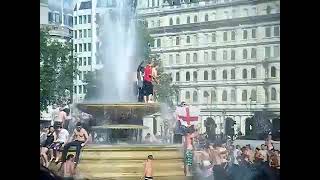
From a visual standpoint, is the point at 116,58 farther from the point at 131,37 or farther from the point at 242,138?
the point at 242,138

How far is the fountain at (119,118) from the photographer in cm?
523

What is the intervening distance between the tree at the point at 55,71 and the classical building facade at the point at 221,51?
717 mm

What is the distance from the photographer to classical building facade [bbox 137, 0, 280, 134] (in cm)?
515

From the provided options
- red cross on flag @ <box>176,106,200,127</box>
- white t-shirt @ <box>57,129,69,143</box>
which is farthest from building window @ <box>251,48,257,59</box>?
white t-shirt @ <box>57,129,69,143</box>

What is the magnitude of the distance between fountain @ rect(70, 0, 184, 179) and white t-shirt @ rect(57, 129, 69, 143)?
0.61 ft

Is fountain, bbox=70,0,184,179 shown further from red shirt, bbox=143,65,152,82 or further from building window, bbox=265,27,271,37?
building window, bbox=265,27,271,37

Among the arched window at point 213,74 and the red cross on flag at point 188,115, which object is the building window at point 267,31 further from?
the red cross on flag at point 188,115

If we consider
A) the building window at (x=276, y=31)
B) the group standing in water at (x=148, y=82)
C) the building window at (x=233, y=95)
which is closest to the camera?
the building window at (x=276, y=31)

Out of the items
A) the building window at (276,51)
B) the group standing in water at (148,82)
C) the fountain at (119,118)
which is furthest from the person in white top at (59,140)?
the building window at (276,51)

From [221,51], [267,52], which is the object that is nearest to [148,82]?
[221,51]

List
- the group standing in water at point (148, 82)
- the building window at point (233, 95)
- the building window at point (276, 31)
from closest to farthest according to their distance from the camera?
the building window at point (276, 31)
the building window at point (233, 95)
the group standing in water at point (148, 82)

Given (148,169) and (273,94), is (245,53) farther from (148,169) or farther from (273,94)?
(148,169)
